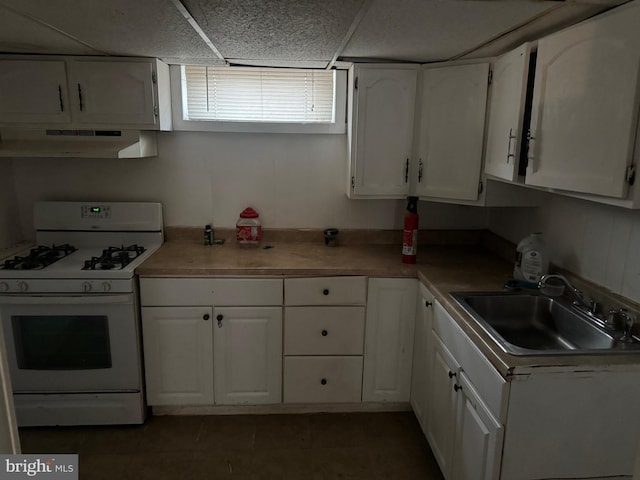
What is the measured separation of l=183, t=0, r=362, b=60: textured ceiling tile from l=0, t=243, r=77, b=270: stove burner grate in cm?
147

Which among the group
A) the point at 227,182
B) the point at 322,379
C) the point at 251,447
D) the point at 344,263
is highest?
the point at 227,182

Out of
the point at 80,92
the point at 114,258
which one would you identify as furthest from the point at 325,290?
the point at 80,92

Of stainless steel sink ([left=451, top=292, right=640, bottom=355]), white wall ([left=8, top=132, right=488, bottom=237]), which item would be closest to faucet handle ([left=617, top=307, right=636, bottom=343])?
stainless steel sink ([left=451, top=292, right=640, bottom=355])

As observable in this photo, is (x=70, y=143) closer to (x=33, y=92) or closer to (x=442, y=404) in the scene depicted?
(x=33, y=92)

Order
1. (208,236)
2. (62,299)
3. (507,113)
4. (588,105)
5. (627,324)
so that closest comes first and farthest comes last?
(588,105)
(627,324)
(507,113)
(62,299)
(208,236)

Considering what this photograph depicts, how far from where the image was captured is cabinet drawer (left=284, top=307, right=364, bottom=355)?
2.45m

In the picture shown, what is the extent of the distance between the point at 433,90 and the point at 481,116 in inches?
12.9

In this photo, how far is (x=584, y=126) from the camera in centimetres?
147

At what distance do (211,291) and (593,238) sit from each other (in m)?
1.85

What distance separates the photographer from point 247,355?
2473 mm

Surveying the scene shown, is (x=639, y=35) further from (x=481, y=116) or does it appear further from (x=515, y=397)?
(x=515, y=397)

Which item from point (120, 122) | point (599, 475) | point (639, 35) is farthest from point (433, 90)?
point (599, 475)

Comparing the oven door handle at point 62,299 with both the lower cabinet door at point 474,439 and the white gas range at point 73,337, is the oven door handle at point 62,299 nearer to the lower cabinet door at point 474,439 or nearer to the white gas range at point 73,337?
the white gas range at point 73,337

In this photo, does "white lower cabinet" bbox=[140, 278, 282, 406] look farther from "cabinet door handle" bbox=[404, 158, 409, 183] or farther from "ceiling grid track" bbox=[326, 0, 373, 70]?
"ceiling grid track" bbox=[326, 0, 373, 70]
